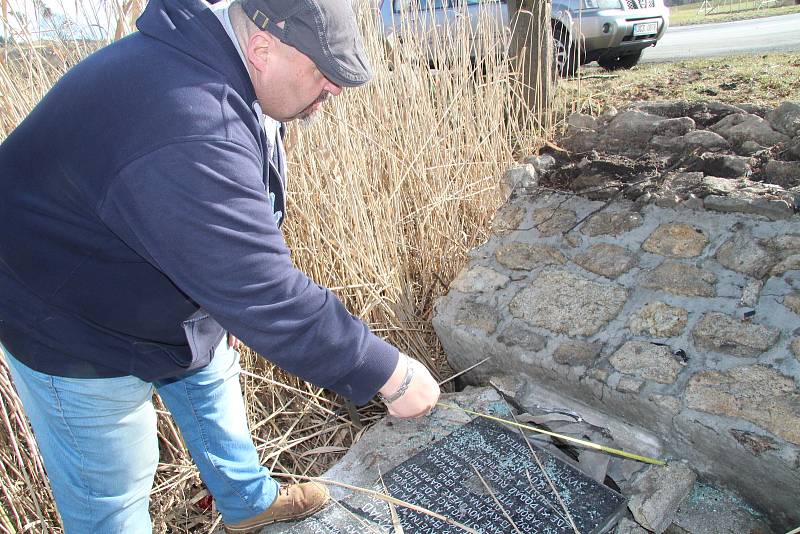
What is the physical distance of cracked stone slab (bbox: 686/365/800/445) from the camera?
1613mm

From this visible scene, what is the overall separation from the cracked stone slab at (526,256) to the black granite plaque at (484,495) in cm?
67

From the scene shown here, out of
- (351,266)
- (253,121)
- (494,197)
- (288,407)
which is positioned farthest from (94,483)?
(494,197)

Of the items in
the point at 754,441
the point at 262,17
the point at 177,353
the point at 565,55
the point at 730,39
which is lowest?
the point at 730,39

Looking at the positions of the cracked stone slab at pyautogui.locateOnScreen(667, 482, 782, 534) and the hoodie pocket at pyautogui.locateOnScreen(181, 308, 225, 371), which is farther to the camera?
the cracked stone slab at pyautogui.locateOnScreen(667, 482, 782, 534)

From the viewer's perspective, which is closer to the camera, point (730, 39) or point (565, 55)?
point (565, 55)

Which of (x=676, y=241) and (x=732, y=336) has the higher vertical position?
(x=676, y=241)

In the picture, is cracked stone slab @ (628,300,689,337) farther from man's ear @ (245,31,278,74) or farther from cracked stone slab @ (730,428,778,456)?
man's ear @ (245,31,278,74)

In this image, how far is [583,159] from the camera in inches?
106

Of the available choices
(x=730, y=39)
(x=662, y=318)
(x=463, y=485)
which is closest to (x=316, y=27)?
(x=463, y=485)

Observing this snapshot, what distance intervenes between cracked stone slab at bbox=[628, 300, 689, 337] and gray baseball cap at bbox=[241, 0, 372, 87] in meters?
1.31

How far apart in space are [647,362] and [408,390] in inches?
35.7

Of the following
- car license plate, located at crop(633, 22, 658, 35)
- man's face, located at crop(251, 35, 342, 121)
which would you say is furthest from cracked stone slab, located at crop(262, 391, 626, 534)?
car license plate, located at crop(633, 22, 658, 35)

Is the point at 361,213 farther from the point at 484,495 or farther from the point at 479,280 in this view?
the point at 484,495

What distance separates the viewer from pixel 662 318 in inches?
78.6
